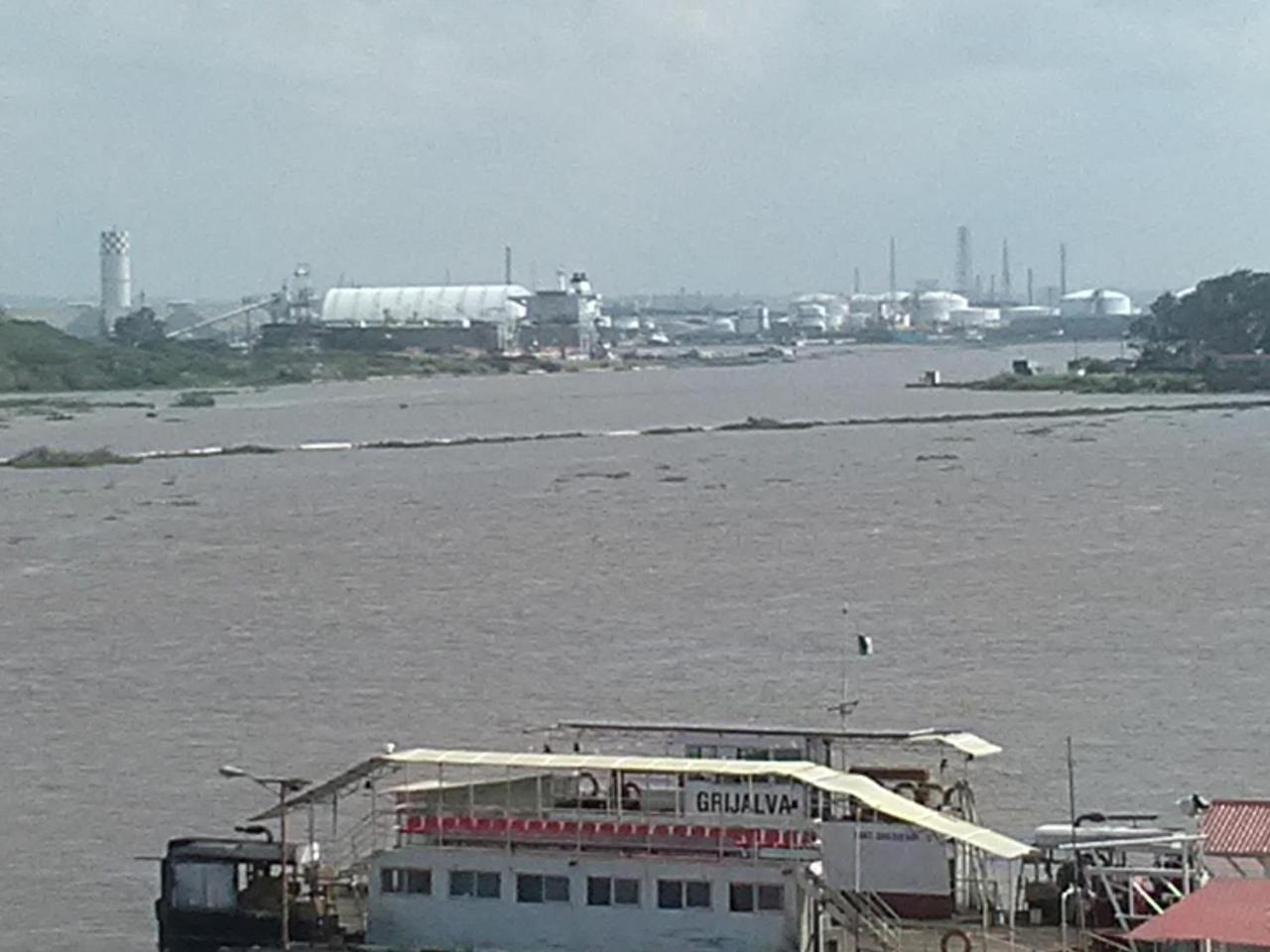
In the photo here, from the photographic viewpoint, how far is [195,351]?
255 ft

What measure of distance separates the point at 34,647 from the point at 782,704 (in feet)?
20.8

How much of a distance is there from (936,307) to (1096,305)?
815cm

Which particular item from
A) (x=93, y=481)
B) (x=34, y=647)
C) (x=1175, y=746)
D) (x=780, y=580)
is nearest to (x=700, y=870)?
A: (x=1175, y=746)

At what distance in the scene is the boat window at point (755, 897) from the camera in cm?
837

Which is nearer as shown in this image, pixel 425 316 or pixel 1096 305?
pixel 425 316

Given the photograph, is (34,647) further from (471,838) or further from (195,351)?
(195,351)

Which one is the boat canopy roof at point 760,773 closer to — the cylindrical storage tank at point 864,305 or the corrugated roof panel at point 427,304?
the corrugated roof panel at point 427,304

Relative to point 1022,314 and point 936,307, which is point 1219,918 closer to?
point 936,307

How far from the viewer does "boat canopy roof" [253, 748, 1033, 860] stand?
8.48 m

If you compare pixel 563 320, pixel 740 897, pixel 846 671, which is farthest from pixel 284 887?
Answer: pixel 563 320

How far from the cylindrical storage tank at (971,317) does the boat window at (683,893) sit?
361 ft

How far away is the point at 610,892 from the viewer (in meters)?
8.52

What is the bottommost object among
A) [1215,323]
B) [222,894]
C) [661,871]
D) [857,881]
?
[222,894]

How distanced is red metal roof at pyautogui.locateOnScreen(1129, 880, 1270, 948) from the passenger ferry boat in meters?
0.73
